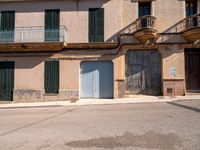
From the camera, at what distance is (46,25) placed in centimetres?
1866

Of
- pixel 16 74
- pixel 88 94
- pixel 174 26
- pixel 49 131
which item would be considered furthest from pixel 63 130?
pixel 174 26

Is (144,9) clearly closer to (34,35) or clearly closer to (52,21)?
(52,21)

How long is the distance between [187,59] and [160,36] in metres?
2.64

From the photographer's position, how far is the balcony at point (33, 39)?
58.8ft

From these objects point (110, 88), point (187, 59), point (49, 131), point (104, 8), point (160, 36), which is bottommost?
point (49, 131)

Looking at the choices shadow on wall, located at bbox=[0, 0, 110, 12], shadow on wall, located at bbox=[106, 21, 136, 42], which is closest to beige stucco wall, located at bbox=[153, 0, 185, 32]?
shadow on wall, located at bbox=[106, 21, 136, 42]

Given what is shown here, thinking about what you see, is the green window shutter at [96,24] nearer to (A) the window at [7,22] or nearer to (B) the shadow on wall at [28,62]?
(B) the shadow on wall at [28,62]

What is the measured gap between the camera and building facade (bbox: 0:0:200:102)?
1823 cm

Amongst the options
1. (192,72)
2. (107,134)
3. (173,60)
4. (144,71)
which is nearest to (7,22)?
(144,71)

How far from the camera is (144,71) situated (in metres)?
19.0

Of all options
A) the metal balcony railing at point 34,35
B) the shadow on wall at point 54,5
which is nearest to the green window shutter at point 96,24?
the shadow on wall at point 54,5

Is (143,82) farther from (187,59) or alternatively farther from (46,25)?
(46,25)

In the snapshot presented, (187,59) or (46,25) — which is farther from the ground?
(46,25)

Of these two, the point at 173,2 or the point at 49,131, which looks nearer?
the point at 49,131
